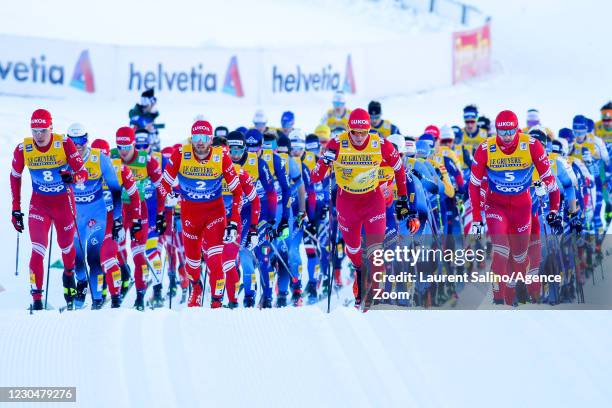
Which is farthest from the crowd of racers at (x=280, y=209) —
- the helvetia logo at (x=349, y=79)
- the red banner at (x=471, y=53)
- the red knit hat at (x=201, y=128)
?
the red banner at (x=471, y=53)

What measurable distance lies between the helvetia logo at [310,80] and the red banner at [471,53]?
171 inches

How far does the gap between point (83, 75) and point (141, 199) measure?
10580mm

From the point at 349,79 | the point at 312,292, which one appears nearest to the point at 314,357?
the point at 312,292

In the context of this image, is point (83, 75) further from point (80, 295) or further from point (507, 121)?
point (507, 121)

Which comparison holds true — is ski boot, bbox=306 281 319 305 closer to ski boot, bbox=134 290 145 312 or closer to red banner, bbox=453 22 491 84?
ski boot, bbox=134 290 145 312

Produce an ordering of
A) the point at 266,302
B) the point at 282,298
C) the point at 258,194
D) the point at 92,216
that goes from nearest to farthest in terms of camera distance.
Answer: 1. the point at 92,216
2. the point at 258,194
3. the point at 266,302
4. the point at 282,298

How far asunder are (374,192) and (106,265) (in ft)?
10.3

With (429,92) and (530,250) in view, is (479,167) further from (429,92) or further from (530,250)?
(429,92)

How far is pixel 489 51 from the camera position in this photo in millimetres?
30031

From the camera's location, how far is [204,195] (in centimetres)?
1037

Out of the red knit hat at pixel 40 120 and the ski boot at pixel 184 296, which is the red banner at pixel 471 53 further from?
the red knit hat at pixel 40 120

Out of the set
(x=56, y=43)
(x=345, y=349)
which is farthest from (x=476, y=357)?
(x=56, y=43)

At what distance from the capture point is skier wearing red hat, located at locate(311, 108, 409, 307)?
34.0 feet

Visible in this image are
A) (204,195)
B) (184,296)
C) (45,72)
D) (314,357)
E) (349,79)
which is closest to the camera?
(314,357)
